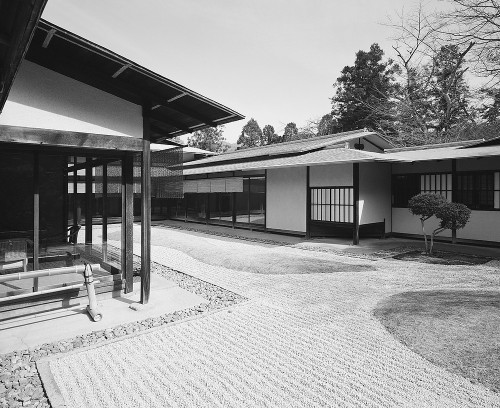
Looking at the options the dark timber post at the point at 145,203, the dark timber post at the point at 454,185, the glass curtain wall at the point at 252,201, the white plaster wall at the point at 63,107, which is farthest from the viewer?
the glass curtain wall at the point at 252,201

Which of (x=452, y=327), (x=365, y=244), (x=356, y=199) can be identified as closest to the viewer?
(x=452, y=327)

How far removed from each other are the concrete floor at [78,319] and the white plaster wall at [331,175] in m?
7.32

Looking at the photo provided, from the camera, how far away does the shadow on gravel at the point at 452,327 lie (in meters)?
3.38

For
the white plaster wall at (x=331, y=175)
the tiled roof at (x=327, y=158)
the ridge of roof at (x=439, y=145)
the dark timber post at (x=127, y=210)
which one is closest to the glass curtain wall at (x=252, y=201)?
the tiled roof at (x=327, y=158)

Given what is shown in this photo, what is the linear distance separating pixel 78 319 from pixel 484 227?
36.4 ft

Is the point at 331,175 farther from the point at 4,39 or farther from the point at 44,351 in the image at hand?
the point at 4,39

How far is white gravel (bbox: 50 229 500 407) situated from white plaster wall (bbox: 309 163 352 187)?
6.29 meters

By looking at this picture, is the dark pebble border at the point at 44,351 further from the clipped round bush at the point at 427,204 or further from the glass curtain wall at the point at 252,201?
the glass curtain wall at the point at 252,201

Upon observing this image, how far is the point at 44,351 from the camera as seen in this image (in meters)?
3.78

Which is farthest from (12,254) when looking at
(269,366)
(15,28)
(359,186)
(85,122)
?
(359,186)

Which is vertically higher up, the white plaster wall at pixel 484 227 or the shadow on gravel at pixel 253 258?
the white plaster wall at pixel 484 227

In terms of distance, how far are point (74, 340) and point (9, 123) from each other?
110 inches

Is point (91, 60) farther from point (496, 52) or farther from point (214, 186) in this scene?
point (496, 52)

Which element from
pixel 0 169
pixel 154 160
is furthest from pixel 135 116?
pixel 154 160
